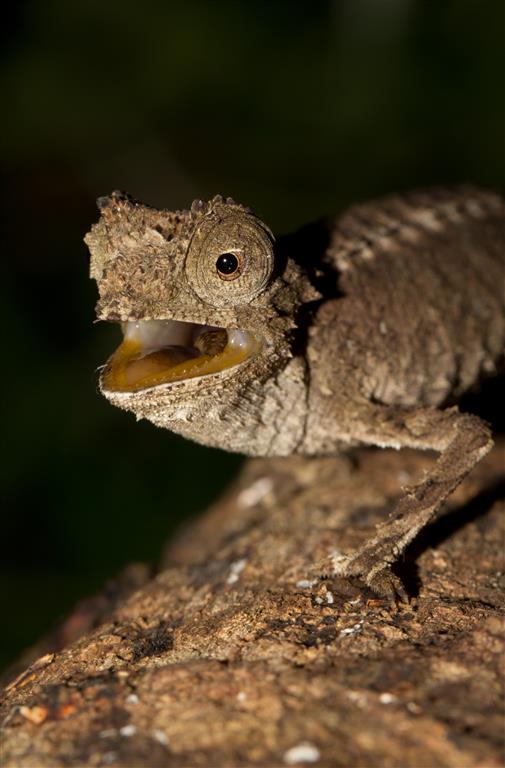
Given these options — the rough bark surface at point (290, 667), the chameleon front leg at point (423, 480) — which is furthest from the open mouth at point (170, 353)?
the rough bark surface at point (290, 667)

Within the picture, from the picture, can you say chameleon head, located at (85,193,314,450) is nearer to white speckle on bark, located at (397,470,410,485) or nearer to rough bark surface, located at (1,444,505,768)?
rough bark surface, located at (1,444,505,768)

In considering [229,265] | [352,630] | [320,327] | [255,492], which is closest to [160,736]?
[352,630]

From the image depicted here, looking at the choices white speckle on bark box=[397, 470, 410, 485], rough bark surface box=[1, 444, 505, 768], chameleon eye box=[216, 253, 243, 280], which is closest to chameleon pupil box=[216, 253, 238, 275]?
chameleon eye box=[216, 253, 243, 280]

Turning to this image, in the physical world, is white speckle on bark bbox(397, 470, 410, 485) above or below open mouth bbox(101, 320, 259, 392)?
below

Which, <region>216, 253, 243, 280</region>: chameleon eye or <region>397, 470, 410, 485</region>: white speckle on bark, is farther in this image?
<region>397, 470, 410, 485</region>: white speckle on bark

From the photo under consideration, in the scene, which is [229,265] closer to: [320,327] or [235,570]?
[320,327]

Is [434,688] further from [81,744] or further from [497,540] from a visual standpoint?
[497,540]
